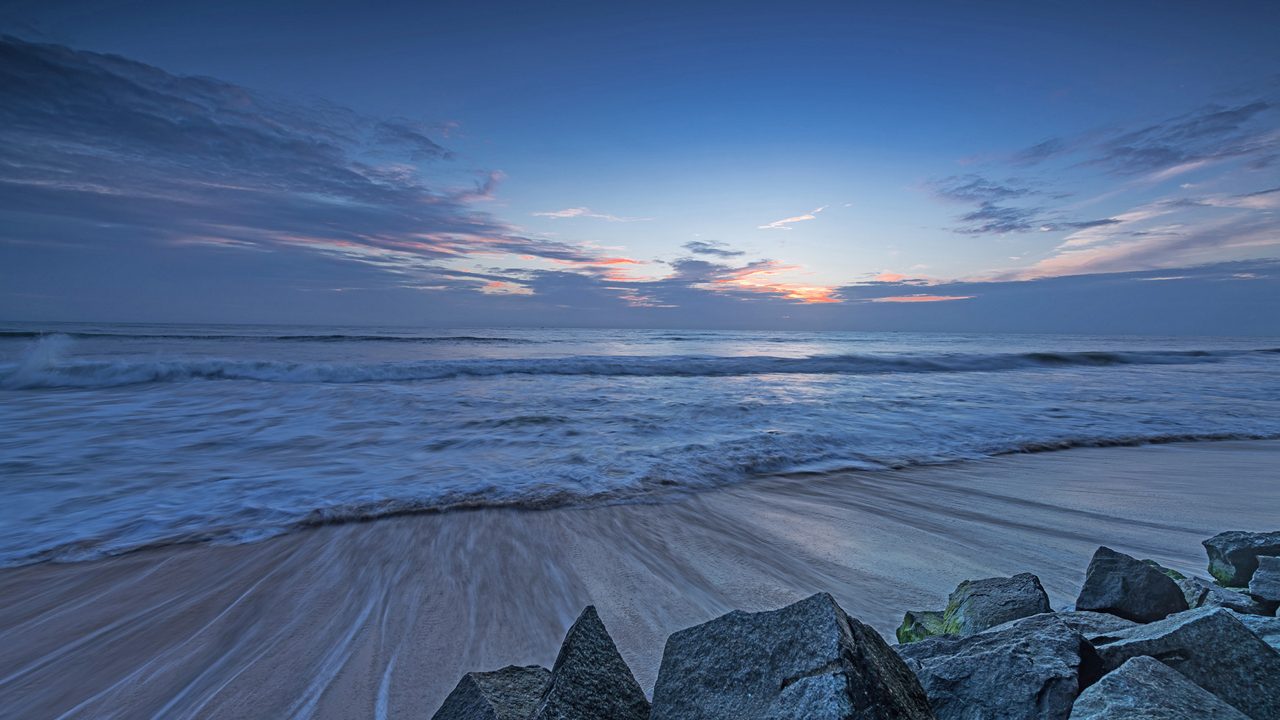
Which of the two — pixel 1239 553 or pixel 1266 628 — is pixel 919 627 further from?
pixel 1239 553

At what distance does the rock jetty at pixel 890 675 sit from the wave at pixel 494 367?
15.3 meters

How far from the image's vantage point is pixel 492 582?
10.7 feet

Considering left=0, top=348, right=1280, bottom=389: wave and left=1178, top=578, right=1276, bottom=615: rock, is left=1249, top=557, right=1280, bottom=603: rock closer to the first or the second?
left=1178, top=578, right=1276, bottom=615: rock

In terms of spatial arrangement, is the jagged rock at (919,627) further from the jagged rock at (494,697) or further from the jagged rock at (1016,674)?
the jagged rock at (494,697)

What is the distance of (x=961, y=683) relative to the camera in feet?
4.94

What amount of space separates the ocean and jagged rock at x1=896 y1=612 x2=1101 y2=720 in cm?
339

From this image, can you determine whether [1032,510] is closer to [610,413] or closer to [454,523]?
[454,523]

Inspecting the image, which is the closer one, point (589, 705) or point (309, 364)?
point (589, 705)

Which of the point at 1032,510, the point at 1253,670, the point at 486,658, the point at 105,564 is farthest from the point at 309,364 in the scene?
the point at 1253,670

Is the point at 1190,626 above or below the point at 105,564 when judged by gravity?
above

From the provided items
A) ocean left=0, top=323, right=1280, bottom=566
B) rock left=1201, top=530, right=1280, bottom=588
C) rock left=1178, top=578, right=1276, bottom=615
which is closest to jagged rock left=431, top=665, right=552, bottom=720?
rock left=1178, top=578, right=1276, bottom=615

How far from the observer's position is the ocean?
459 cm

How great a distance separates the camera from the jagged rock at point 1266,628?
69.2 inches

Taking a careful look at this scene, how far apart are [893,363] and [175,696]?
73.6 ft
